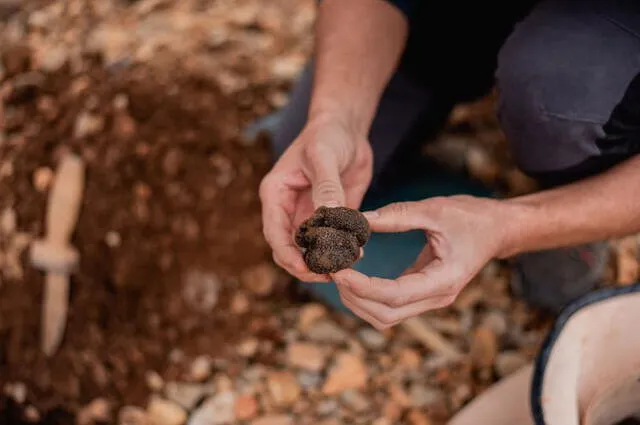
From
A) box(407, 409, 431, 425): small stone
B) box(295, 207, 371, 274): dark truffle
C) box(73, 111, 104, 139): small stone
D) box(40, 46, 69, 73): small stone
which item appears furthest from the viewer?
box(40, 46, 69, 73): small stone

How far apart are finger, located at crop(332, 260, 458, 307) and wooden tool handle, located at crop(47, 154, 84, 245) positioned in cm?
71

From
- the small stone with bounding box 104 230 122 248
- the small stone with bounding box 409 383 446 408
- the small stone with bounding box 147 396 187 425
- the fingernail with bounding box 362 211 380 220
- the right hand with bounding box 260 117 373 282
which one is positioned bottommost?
the small stone with bounding box 147 396 187 425

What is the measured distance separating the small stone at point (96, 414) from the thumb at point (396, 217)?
660 mm

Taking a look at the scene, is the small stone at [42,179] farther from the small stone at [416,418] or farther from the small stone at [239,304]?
the small stone at [416,418]

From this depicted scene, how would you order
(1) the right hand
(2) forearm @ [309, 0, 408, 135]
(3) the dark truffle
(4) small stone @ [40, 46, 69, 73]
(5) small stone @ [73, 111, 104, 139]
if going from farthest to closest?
(4) small stone @ [40, 46, 69, 73] → (5) small stone @ [73, 111, 104, 139] → (2) forearm @ [309, 0, 408, 135] → (1) the right hand → (3) the dark truffle

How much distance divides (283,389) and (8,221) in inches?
25.1

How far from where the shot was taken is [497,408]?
1.02 meters

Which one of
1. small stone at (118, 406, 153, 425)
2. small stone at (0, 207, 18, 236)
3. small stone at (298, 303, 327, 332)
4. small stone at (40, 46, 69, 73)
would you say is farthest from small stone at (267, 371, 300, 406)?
small stone at (40, 46, 69, 73)

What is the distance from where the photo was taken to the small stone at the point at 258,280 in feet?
4.25

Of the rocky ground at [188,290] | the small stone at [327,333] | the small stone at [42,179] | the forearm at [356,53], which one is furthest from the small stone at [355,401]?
the small stone at [42,179]

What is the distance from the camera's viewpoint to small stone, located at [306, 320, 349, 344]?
1268 millimetres

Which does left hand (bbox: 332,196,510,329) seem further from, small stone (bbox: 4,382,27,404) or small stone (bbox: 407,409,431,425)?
small stone (bbox: 4,382,27,404)

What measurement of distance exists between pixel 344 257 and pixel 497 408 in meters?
0.44

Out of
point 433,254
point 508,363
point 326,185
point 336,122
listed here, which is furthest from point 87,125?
point 508,363
